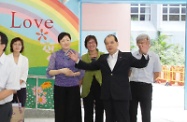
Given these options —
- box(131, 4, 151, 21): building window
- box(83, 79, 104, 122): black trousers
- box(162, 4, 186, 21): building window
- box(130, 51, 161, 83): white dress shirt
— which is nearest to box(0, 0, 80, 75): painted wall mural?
box(83, 79, 104, 122): black trousers

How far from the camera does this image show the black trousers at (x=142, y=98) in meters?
3.60

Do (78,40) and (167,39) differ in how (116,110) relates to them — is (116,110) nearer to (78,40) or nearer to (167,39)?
(78,40)

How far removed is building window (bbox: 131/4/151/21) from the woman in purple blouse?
13081 millimetres

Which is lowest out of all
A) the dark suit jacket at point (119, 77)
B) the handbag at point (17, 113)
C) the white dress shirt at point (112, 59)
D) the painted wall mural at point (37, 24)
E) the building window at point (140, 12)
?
the handbag at point (17, 113)

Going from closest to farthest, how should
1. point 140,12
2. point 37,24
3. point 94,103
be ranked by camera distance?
1. point 94,103
2. point 37,24
3. point 140,12

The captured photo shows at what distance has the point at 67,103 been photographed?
3572 millimetres

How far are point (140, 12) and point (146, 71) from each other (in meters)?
13.1

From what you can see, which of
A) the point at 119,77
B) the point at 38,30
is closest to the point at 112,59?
the point at 119,77

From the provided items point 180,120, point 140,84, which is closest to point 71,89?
point 140,84

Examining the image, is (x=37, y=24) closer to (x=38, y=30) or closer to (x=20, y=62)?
(x=38, y=30)

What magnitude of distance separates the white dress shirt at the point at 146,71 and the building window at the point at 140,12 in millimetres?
12790

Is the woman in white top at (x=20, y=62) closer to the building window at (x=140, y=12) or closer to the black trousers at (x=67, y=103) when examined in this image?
the black trousers at (x=67, y=103)

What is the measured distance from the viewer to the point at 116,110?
3264 millimetres

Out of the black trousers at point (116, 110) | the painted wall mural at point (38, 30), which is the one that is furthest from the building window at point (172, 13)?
the black trousers at point (116, 110)
